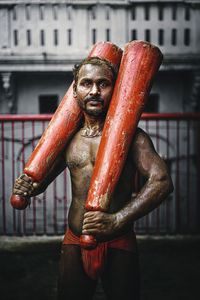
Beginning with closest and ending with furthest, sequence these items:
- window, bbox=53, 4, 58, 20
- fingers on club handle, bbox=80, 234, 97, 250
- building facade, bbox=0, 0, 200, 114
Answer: fingers on club handle, bbox=80, 234, 97, 250 → building facade, bbox=0, 0, 200, 114 → window, bbox=53, 4, 58, 20

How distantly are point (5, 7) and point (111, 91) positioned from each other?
6252mm

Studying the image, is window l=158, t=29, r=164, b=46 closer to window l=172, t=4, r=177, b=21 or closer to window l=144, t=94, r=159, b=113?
window l=172, t=4, r=177, b=21

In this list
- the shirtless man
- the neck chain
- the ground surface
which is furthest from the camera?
the ground surface

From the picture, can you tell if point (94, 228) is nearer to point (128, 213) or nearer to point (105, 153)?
point (128, 213)

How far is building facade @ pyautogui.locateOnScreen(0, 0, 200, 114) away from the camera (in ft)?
25.1

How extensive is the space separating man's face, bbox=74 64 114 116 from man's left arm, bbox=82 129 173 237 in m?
0.24

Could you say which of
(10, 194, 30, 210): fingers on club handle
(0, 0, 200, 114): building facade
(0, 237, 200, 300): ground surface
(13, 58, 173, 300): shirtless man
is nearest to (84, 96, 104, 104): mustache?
(13, 58, 173, 300): shirtless man

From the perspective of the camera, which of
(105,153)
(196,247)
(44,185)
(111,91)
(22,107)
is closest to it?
(105,153)

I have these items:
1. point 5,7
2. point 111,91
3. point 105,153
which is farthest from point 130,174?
point 5,7

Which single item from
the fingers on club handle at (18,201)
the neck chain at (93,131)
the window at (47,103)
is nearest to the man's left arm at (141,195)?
the neck chain at (93,131)

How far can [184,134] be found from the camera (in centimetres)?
862

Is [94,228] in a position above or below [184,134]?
above

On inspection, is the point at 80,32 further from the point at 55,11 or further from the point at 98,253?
the point at 98,253

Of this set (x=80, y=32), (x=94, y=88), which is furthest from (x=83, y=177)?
(x=80, y=32)
